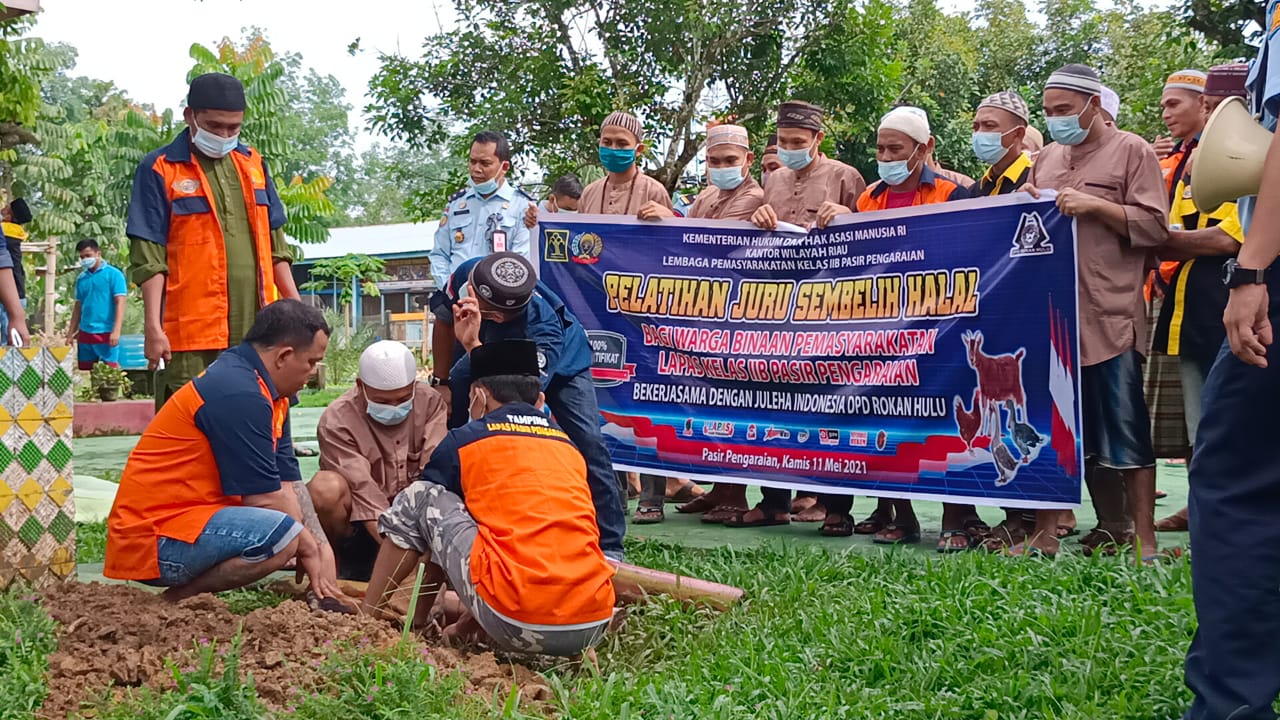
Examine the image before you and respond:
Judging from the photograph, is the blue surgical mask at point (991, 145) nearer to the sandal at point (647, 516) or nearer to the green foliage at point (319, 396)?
the sandal at point (647, 516)

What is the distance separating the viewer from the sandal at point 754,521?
663cm

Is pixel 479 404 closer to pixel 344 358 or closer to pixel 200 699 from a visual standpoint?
pixel 200 699

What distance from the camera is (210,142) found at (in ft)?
17.7

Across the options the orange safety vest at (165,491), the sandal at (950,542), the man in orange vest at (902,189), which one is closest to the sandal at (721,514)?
the man in orange vest at (902,189)

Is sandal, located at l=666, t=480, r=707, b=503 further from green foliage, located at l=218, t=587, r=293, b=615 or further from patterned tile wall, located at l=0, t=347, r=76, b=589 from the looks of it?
patterned tile wall, located at l=0, t=347, r=76, b=589

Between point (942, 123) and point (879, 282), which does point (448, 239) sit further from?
point (942, 123)

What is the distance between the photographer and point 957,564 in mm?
4664

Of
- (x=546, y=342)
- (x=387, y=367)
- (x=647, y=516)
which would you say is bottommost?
(x=647, y=516)

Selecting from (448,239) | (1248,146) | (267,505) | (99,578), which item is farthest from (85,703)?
(448,239)

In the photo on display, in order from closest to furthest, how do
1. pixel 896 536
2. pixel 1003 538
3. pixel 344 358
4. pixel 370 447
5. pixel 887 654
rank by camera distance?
pixel 887 654 < pixel 370 447 < pixel 1003 538 < pixel 896 536 < pixel 344 358

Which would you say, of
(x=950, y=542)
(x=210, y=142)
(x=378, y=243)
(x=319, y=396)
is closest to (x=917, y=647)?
(x=950, y=542)

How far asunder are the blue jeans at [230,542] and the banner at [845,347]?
273cm

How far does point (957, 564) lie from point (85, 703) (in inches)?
118

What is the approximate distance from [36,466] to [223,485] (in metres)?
1.01
